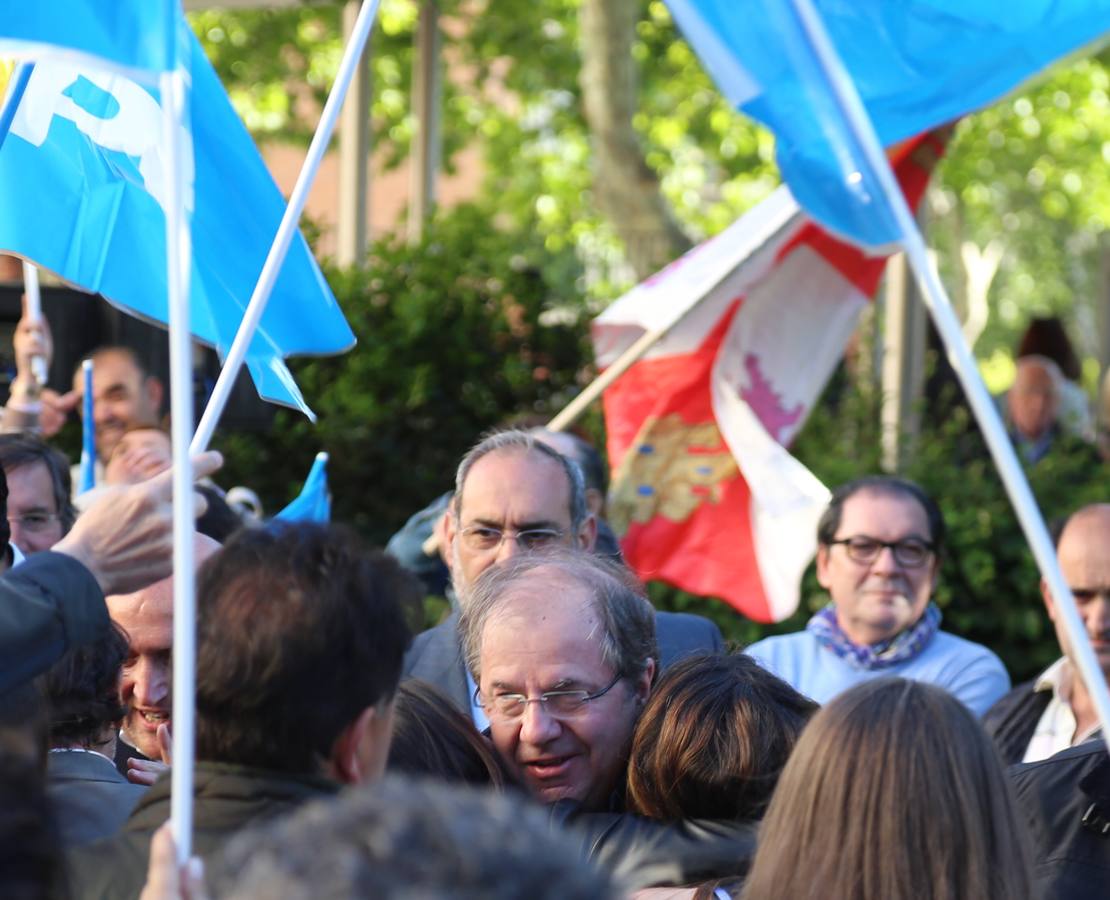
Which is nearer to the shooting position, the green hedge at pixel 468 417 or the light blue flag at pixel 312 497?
the light blue flag at pixel 312 497

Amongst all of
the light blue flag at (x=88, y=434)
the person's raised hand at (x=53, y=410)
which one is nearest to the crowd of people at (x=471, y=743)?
the light blue flag at (x=88, y=434)

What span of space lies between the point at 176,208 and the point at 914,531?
11.0ft

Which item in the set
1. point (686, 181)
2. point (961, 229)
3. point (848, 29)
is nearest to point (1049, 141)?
point (686, 181)

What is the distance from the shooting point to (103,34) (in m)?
2.86

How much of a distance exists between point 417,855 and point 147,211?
311cm

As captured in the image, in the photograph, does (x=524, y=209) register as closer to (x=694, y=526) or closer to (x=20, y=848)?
(x=694, y=526)

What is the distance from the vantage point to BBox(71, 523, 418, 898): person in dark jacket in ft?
7.40

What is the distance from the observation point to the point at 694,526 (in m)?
6.59

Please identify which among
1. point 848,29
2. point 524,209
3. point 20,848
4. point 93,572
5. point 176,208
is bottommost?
point 20,848

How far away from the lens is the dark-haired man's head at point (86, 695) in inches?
125

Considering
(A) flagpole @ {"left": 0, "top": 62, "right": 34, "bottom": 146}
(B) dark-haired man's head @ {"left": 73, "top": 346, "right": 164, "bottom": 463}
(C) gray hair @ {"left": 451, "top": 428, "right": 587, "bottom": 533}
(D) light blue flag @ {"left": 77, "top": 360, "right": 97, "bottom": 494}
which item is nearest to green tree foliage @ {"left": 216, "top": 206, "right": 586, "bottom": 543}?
(B) dark-haired man's head @ {"left": 73, "top": 346, "right": 164, "bottom": 463}

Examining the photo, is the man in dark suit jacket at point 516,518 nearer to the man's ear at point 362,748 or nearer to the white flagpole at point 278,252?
the white flagpole at point 278,252

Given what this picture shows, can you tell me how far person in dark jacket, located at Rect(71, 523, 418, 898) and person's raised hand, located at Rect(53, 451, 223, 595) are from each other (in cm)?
30

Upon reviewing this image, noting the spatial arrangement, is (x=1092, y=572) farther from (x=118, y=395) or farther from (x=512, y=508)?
(x=118, y=395)
